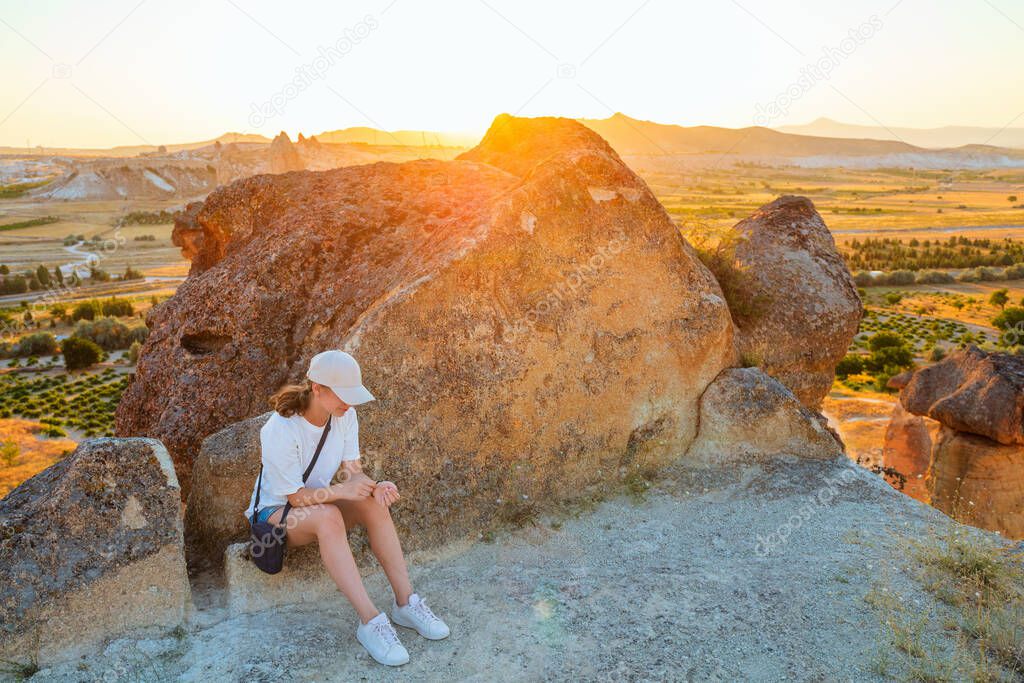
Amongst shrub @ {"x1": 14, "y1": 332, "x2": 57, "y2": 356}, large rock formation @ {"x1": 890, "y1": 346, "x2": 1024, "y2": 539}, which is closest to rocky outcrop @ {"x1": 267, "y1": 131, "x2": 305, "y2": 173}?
shrub @ {"x1": 14, "y1": 332, "x2": 57, "y2": 356}

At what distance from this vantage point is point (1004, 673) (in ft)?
15.9

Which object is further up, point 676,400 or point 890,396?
point 676,400

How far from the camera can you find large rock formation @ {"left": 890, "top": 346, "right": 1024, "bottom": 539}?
12.6m

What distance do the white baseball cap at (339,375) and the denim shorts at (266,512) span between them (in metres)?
0.92

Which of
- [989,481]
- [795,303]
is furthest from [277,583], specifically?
[989,481]

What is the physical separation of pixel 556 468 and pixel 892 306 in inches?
1773

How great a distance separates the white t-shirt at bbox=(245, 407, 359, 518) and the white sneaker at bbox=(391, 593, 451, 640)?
1013 millimetres

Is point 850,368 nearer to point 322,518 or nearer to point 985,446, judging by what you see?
point 985,446

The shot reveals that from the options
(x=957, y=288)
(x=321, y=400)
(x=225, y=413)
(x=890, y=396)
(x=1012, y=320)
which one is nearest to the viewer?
(x=321, y=400)

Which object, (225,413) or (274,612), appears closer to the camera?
(274,612)

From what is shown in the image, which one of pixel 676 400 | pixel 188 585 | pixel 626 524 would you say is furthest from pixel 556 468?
pixel 188 585

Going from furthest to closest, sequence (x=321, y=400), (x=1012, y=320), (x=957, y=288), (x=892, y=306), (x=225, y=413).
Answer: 1. (x=957, y=288)
2. (x=892, y=306)
3. (x=1012, y=320)
4. (x=225, y=413)
5. (x=321, y=400)

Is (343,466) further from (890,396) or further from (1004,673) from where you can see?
(890,396)

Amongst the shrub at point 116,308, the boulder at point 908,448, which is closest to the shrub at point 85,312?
the shrub at point 116,308
